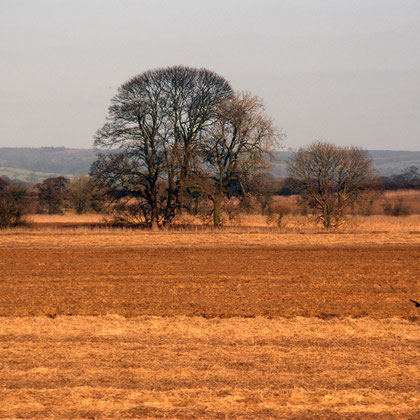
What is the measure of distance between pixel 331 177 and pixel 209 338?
1039 inches

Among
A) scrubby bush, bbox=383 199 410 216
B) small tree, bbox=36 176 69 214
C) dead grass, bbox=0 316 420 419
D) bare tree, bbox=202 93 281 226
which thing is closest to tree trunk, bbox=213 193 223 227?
bare tree, bbox=202 93 281 226

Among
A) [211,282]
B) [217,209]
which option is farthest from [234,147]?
[211,282]

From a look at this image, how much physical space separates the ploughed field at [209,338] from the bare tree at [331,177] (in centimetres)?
1464

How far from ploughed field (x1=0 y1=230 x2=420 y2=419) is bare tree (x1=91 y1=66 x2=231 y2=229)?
→ 47.8ft

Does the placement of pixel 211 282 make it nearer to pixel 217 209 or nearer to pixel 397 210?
pixel 217 209

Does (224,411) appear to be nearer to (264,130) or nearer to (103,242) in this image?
(103,242)

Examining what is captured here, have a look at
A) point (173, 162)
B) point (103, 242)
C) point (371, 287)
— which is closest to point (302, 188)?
point (173, 162)

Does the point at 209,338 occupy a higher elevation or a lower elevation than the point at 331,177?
lower

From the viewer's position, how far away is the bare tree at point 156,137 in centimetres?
3425

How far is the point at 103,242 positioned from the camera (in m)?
26.5

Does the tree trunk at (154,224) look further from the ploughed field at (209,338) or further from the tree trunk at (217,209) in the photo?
the ploughed field at (209,338)

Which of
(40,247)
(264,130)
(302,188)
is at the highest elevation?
(264,130)

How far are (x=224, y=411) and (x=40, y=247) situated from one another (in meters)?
20.0

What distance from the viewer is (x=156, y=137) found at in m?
35.2
